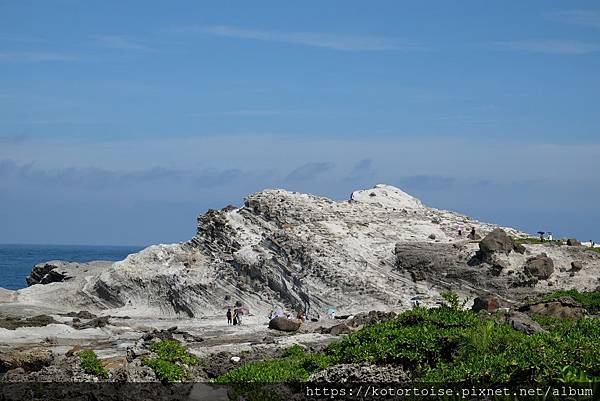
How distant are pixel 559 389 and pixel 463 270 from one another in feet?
101

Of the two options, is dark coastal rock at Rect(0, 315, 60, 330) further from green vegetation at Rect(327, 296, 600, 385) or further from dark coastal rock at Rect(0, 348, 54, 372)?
green vegetation at Rect(327, 296, 600, 385)

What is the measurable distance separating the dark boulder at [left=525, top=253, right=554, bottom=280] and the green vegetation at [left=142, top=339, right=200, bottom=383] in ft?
75.0

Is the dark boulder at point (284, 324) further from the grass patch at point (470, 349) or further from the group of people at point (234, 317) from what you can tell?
the grass patch at point (470, 349)

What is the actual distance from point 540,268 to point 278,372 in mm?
25459

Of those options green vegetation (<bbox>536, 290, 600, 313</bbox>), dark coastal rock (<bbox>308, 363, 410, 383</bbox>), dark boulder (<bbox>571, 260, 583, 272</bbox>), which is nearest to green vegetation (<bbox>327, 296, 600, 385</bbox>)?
dark coastal rock (<bbox>308, 363, 410, 383</bbox>)

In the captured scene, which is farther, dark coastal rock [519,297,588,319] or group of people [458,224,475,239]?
group of people [458,224,475,239]

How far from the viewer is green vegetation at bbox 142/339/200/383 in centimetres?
2281

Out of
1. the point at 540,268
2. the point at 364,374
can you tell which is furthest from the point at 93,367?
the point at 540,268

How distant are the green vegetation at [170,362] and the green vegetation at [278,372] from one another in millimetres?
1288

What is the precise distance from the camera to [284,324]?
39.7 metres

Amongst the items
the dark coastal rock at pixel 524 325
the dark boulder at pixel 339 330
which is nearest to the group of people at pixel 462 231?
the dark boulder at pixel 339 330

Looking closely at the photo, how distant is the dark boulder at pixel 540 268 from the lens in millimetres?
44500

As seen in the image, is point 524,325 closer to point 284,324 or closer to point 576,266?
point 284,324

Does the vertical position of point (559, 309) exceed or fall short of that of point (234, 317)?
it exceeds it
